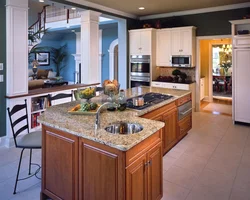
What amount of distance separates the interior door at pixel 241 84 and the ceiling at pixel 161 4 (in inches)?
56.7

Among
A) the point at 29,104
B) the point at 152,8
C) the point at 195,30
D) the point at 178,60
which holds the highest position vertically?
the point at 152,8

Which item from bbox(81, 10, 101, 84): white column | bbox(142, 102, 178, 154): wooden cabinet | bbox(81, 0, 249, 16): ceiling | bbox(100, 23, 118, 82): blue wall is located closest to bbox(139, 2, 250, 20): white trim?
bbox(81, 0, 249, 16): ceiling

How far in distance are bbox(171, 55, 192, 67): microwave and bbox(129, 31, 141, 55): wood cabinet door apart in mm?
1096

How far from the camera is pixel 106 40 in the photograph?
9.28 metres

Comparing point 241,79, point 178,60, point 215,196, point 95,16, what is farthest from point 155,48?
point 215,196

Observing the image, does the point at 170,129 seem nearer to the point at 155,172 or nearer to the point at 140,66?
the point at 155,172

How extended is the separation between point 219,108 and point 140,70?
284 centimetres

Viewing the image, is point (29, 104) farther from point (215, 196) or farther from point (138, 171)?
point (215, 196)

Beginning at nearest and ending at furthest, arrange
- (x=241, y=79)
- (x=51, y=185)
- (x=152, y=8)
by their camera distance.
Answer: (x=51, y=185)
(x=241, y=79)
(x=152, y=8)

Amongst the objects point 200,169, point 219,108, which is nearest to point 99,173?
point 200,169

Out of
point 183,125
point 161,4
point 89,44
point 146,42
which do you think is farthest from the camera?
point 146,42

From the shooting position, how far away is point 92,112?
8.48 feet

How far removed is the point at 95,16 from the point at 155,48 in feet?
7.32

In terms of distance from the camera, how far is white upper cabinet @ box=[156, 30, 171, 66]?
6641 millimetres
